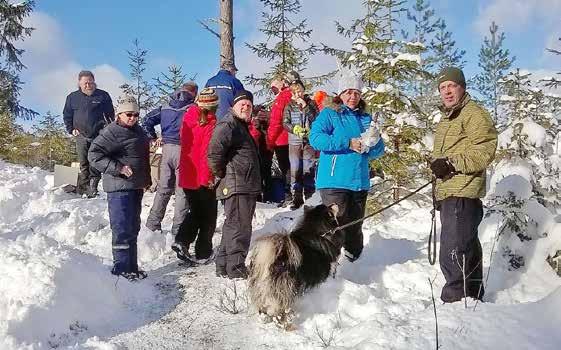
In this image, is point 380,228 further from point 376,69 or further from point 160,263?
point 160,263

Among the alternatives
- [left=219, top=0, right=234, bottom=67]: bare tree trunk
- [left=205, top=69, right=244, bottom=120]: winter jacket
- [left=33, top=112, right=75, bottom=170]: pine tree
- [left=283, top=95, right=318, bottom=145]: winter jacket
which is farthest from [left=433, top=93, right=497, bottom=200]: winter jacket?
[left=33, top=112, right=75, bottom=170]: pine tree

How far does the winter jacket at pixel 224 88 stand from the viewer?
27.7 feet

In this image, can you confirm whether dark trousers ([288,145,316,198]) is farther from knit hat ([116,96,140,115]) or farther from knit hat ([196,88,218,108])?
knit hat ([116,96,140,115])

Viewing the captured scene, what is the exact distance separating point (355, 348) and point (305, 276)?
1.35 metres

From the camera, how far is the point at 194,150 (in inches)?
252

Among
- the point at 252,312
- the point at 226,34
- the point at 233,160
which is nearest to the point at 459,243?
the point at 252,312

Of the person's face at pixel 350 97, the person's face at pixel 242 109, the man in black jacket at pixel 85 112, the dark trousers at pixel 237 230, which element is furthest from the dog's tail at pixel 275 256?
the man in black jacket at pixel 85 112

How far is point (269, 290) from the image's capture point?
440 centimetres

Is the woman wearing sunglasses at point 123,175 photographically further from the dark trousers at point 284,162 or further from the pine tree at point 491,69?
the pine tree at point 491,69

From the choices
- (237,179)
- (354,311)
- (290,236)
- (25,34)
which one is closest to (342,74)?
(237,179)

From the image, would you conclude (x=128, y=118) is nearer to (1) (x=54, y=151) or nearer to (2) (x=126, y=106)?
(2) (x=126, y=106)

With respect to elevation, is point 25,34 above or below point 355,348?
above

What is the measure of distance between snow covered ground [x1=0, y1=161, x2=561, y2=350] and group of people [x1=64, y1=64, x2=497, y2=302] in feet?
1.35

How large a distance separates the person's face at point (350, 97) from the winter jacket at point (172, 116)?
9.00ft
